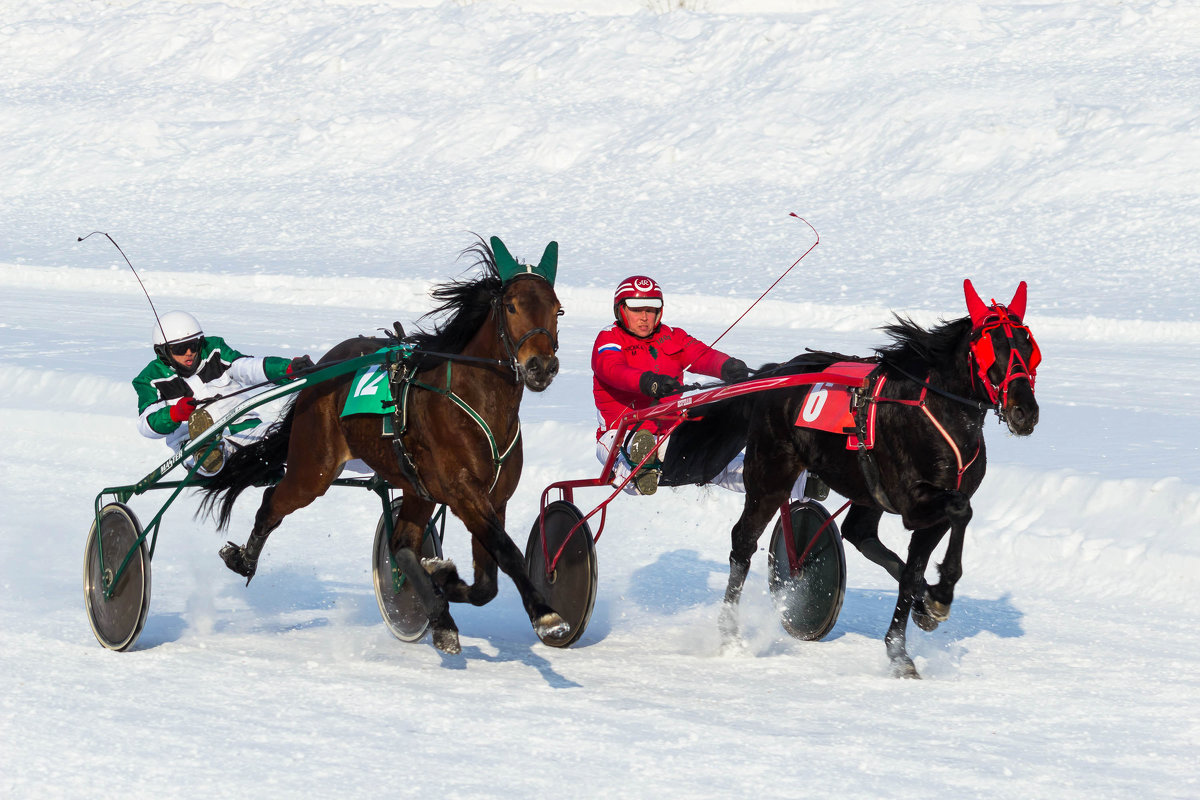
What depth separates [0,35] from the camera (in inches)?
1318

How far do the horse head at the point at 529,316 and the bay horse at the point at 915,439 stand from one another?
4.43 ft

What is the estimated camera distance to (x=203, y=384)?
6.64 metres

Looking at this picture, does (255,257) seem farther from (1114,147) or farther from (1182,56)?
(1182,56)

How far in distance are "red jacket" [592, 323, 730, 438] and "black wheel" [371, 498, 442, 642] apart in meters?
1.00

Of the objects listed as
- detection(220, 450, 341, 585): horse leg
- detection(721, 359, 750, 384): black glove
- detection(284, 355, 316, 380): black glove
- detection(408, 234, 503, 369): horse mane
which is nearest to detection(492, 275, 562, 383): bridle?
detection(408, 234, 503, 369): horse mane

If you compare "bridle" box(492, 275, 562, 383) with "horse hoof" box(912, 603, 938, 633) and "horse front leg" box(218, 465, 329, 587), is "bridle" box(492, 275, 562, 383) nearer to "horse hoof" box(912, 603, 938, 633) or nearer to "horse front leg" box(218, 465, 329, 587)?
"horse front leg" box(218, 465, 329, 587)

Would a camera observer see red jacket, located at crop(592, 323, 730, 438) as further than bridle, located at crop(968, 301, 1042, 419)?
Yes

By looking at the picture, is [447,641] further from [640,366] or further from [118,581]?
[640,366]

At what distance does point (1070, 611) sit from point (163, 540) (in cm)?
529

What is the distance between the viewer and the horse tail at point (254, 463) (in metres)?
6.67

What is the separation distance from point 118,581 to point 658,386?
2473mm

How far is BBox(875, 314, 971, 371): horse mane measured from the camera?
5.57 m

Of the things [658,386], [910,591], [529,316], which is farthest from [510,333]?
[910,591]

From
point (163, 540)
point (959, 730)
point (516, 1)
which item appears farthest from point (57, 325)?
point (516, 1)
